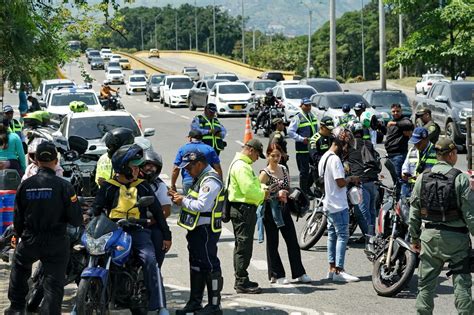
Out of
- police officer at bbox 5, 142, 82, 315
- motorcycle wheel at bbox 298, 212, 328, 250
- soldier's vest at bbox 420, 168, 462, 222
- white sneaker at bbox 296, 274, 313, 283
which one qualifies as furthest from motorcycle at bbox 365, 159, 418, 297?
police officer at bbox 5, 142, 82, 315

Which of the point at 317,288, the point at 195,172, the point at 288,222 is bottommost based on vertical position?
the point at 317,288

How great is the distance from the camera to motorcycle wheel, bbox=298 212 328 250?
1309 centimetres

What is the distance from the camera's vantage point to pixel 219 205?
9.46m

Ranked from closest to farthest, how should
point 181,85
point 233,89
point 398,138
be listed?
point 398,138, point 233,89, point 181,85

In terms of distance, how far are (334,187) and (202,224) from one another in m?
2.61

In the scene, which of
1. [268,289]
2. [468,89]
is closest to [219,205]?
[268,289]

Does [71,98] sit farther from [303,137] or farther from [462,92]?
[303,137]

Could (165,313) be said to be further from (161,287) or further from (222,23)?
(222,23)

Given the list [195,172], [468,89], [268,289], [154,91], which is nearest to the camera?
[195,172]

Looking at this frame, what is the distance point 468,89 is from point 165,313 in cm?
2086

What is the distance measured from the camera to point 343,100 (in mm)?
30406

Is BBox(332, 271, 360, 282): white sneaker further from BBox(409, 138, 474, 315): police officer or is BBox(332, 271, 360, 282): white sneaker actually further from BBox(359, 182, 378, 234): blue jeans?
BBox(409, 138, 474, 315): police officer

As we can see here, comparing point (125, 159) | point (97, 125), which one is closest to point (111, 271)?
point (125, 159)

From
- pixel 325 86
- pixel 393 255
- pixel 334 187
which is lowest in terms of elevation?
pixel 393 255
